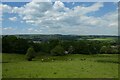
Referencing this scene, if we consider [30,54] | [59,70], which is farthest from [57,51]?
[59,70]

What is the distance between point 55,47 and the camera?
51.6 metres

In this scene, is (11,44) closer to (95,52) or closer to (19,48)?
(19,48)

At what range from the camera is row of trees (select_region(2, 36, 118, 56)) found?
48969 millimetres

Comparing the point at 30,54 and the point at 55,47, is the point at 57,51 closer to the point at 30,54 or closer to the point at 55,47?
the point at 55,47

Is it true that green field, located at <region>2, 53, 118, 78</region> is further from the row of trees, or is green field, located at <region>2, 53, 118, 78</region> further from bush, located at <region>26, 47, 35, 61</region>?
the row of trees

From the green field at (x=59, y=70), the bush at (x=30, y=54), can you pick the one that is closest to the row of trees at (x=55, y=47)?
the bush at (x=30, y=54)

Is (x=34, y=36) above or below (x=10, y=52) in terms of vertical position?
above

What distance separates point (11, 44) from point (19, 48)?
2020 millimetres

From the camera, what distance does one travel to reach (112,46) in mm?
59719

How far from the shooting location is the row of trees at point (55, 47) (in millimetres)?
48969

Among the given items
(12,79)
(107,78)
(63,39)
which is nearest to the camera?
(12,79)

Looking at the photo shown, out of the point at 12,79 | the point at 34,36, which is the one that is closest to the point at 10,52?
the point at 34,36

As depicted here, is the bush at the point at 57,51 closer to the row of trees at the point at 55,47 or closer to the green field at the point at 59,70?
the row of trees at the point at 55,47

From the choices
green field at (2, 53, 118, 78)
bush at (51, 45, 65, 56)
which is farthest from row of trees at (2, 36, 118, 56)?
green field at (2, 53, 118, 78)
